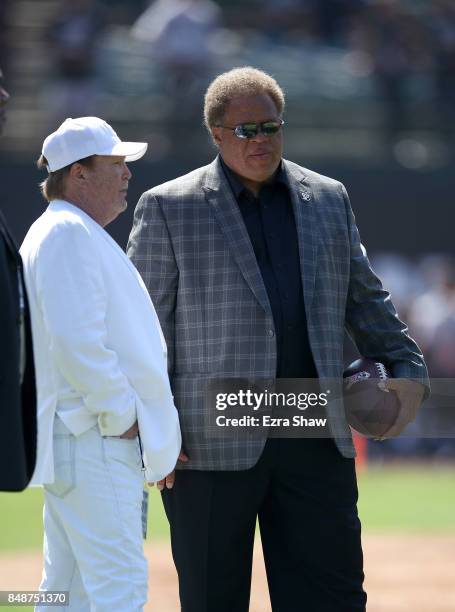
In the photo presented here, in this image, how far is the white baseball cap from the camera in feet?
13.6

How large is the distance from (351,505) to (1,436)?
1475 millimetres

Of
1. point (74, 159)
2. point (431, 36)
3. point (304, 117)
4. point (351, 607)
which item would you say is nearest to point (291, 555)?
point (351, 607)

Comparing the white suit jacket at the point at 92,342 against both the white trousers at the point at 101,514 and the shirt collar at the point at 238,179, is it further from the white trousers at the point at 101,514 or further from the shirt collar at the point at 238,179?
the shirt collar at the point at 238,179

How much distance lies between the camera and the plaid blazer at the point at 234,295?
14.3 feet

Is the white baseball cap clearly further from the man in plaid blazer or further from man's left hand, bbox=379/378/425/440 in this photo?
man's left hand, bbox=379/378/425/440

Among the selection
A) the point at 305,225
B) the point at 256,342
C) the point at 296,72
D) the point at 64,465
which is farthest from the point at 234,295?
the point at 296,72

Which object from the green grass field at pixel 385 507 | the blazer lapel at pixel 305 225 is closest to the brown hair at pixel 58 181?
the blazer lapel at pixel 305 225

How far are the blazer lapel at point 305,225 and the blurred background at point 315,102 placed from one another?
9.66 meters

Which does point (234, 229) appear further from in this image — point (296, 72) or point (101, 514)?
point (296, 72)

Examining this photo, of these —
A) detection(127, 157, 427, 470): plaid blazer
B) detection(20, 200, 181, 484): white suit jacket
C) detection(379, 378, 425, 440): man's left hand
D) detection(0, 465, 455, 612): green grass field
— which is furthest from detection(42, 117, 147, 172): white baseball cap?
detection(0, 465, 455, 612): green grass field

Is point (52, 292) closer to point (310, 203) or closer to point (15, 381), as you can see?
point (15, 381)

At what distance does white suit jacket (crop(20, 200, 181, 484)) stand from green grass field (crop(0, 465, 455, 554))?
5512 millimetres

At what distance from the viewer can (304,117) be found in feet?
54.4

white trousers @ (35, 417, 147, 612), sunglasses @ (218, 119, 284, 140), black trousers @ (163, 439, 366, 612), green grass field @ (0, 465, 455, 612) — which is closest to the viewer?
white trousers @ (35, 417, 147, 612)
